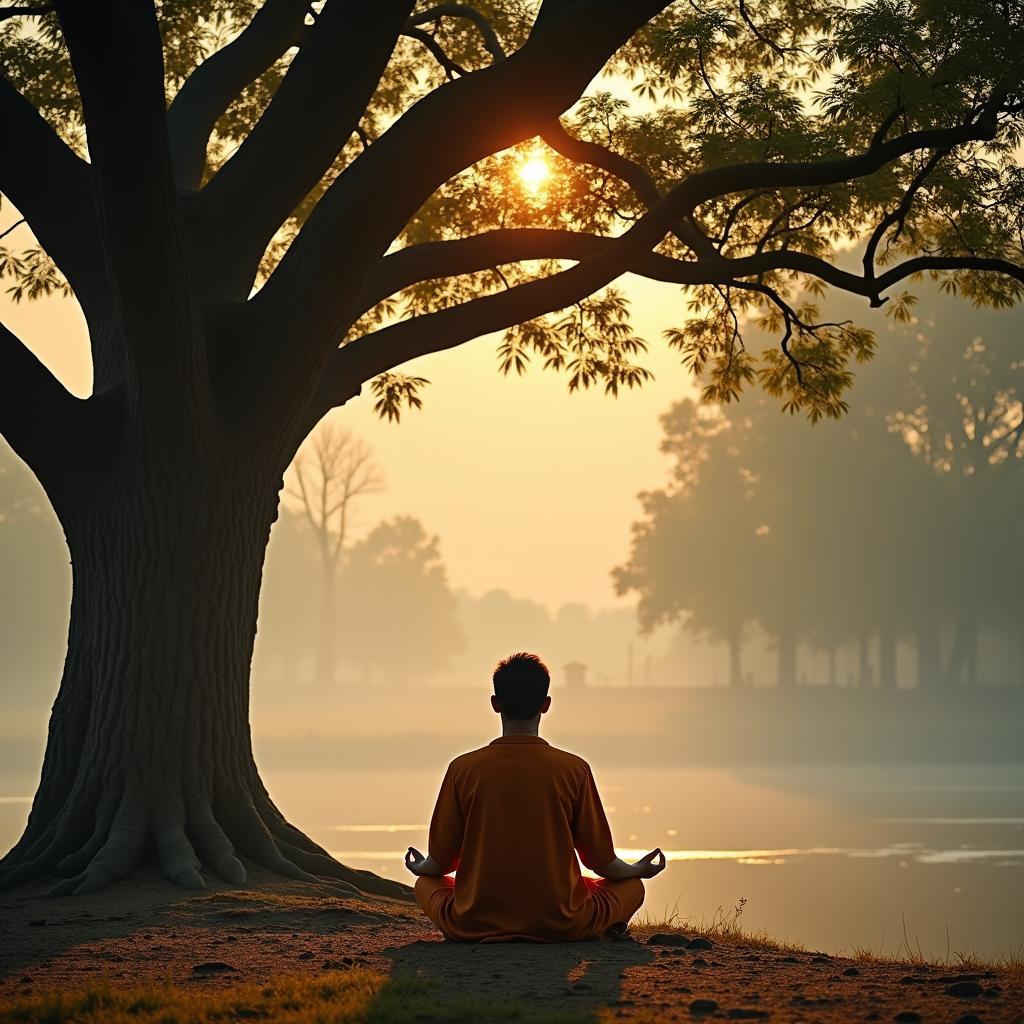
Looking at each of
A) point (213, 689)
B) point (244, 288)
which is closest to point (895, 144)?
point (244, 288)

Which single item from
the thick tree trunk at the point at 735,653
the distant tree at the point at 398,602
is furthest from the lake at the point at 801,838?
the distant tree at the point at 398,602

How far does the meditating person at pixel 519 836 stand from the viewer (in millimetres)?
6324

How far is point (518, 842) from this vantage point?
6.32 m

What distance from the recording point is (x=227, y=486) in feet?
32.7

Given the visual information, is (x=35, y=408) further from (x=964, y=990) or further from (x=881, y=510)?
(x=881, y=510)

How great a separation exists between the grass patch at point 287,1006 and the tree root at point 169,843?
3340 millimetres

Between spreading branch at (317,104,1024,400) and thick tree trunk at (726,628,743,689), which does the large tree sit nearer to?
spreading branch at (317,104,1024,400)

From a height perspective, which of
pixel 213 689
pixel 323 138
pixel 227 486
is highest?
pixel 323 138

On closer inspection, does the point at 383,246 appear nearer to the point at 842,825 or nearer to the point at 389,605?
the point at 842,825

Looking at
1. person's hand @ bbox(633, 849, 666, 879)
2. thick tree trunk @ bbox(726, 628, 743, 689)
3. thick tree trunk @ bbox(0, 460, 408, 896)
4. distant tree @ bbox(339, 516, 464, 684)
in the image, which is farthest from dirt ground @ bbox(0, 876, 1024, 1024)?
distant tree @ bbox(339, 516, 464, 684)

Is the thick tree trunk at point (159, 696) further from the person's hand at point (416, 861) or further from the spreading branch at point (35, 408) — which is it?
the person's hand at point (416, 861)

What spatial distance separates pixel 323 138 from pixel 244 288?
1.33 meters

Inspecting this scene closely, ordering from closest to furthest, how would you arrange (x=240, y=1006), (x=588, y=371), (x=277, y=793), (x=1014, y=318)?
1. (x=240, y=1006)
2. (x=588, y=371)
3. (x=277, y=793)
4. (x=1014, y=318)

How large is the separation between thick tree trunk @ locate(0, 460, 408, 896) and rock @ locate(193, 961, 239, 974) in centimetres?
294
